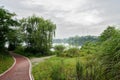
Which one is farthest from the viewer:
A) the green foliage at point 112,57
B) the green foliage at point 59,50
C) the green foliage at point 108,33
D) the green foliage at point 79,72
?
the green foliage at point 59,50

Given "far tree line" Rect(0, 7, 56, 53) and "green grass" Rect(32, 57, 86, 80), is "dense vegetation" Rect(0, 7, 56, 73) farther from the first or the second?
"green grass" Rect(32, 57, 86, 80)

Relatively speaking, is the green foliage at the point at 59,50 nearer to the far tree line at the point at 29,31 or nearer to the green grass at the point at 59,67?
the far tree line at the point at 29,31

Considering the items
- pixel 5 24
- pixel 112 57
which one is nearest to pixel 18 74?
pixel 112 57

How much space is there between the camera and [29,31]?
33906 mm

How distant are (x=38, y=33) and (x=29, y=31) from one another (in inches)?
78.6

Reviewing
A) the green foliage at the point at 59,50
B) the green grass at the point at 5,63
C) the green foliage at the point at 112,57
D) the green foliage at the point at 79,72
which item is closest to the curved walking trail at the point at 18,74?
the green grass at the point at 5,63

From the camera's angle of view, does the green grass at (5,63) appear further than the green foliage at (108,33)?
Yes

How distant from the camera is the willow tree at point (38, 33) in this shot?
3284 cm

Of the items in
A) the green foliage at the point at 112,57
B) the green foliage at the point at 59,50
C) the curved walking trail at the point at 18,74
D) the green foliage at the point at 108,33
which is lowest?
the curved walking trail at the point at 18,74

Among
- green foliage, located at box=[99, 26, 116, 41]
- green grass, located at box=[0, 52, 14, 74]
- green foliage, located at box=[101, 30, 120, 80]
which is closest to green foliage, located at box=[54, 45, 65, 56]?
green grass, located at box=[0, 52, 14, 74]

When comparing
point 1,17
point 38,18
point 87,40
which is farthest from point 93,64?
point 38,18

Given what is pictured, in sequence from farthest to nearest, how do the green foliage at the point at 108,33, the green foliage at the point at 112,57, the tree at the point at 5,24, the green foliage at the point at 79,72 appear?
the tree at the point at 5,24, the green foliage at the point at 79,72, the green foliage at the point at 108,33, the green foliage at the point at 112,57

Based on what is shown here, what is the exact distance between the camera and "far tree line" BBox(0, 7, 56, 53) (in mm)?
31609

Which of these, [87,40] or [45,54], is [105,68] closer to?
[87,40]
